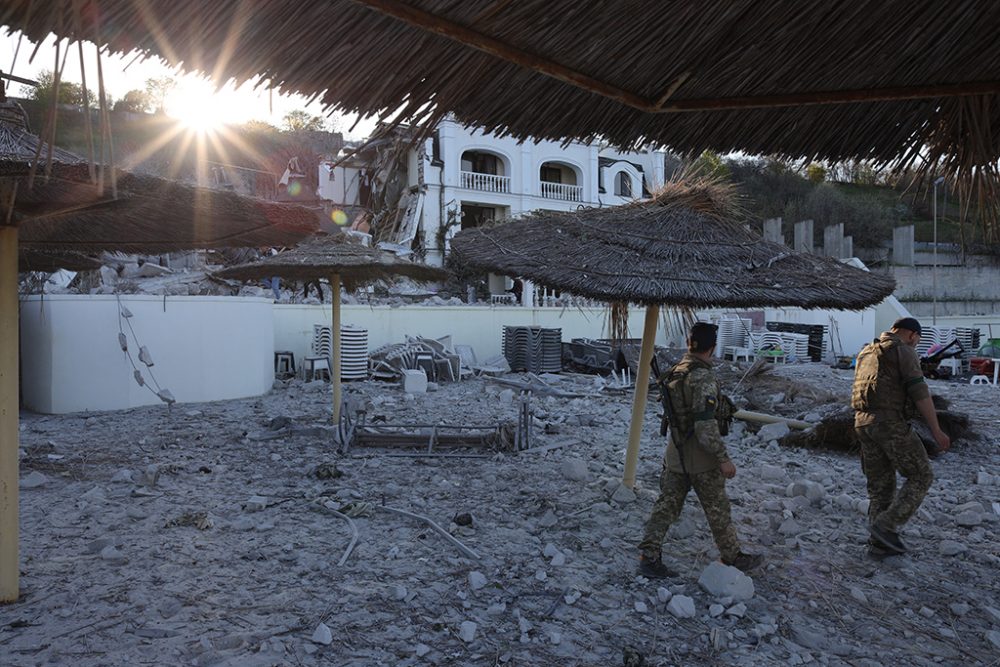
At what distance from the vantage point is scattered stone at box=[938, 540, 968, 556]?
475cm

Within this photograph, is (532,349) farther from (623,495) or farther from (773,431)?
(623,495)

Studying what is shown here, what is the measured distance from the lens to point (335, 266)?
8086 mm

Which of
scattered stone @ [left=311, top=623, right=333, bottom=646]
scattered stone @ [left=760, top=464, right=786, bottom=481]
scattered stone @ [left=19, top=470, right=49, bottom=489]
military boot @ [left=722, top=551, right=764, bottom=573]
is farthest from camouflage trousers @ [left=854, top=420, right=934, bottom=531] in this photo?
scattered stone @ [left=19, top=470, right=49, bottom=489]

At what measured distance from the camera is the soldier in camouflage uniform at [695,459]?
406 cm

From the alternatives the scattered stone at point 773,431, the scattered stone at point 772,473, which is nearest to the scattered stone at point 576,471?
the scattered stone at point 772,473

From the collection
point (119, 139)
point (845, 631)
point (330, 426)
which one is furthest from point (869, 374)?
point (119, 139)

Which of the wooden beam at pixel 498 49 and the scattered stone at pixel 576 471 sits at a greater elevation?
the wooden beam at pixel 498 49

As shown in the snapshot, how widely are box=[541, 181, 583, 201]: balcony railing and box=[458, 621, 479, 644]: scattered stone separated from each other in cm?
2612

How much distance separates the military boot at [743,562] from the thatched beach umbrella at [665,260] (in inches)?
65.8

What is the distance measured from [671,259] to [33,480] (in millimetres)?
6022

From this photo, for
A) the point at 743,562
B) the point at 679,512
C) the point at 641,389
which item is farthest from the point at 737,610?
the point at 641,389

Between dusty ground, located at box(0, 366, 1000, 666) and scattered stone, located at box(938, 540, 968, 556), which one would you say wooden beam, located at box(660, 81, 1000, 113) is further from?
scattered stone, located at box(938, 540, 968, 556)

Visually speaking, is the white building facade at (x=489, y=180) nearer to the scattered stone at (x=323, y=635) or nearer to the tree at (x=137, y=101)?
the tree at (x=137, y=101)

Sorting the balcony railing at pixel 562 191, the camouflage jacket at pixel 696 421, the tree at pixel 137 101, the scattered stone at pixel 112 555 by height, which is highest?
the tree at pixel 137 101
